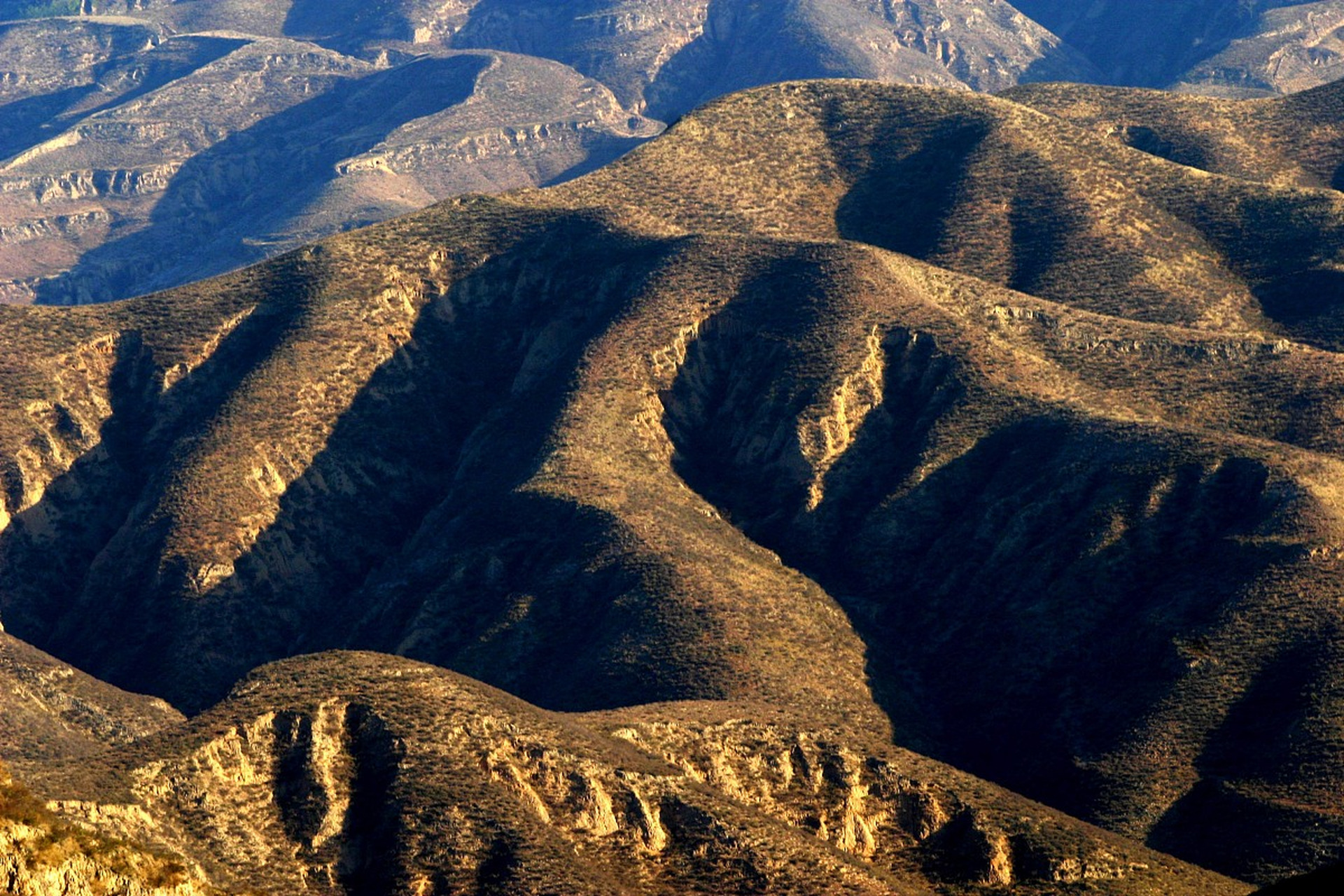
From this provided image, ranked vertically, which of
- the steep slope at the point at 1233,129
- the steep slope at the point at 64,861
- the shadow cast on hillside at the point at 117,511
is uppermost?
the steep slope at the point at 64,861

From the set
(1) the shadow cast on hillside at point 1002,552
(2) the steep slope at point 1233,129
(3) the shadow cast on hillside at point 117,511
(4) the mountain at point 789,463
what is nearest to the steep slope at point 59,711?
(4) the mountain at point 789,463

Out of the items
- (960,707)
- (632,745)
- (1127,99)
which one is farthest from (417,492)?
(1127,99)

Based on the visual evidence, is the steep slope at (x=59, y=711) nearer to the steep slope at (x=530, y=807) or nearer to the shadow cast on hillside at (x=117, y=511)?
the shadow cast on hillside at (x=117, y=511)

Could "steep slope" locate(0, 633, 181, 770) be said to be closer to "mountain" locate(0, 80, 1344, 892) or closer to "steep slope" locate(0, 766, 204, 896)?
"mountain" locate(0, 80, 1344, 892)

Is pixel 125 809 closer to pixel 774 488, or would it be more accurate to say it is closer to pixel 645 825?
pixel 645 825

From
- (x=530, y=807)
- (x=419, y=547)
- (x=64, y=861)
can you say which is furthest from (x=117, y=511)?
(x=64, y=861)

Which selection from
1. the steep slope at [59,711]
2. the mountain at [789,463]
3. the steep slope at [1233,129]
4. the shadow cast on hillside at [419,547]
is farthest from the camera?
the steep slope at [1233,129]
